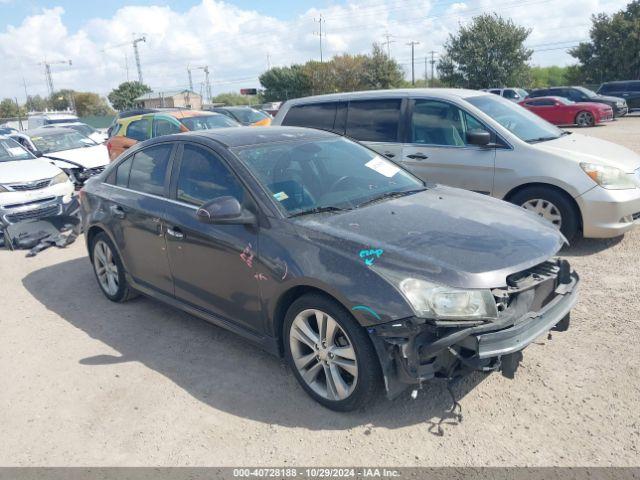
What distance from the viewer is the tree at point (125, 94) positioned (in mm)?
70062

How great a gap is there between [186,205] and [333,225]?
137 centimetres

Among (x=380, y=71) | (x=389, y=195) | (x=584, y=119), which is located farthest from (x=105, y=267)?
(x=380, y=71)

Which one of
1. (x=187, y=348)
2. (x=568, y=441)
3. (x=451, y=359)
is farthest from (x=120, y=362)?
(x=568, y=441)

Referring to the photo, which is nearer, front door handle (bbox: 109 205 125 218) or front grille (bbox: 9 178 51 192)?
front door handle (bbox: 109 205 125 218)

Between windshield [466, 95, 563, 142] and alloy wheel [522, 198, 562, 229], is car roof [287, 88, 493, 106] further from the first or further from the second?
alloy wheel [522, 198, 562, 229]

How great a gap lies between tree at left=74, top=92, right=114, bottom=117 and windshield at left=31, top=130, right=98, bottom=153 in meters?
81.1

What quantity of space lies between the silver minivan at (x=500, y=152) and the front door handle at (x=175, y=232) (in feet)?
10.4

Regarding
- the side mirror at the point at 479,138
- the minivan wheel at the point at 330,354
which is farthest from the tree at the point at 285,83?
the minivan wheel at the point at 330,354

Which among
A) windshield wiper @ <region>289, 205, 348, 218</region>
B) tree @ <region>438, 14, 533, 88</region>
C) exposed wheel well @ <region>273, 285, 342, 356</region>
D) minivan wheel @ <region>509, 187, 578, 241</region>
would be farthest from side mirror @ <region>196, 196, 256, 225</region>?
tree @ <region>438, 14, 533, 88</region>

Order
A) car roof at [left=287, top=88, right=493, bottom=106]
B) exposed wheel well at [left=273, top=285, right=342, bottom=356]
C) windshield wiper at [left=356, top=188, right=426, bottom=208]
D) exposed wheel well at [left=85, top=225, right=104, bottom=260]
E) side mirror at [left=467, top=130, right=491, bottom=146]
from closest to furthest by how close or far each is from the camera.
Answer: exposed wheel well at [left=273, top=285, right=342, bottom=356], windshield wiper at [left=356, top=188, right=426, bottom=208], exposed wheel well at [left=85, top=225, right=104, bottom=260], side mirror at [left=467, top=130, right=491, bottom=146], car roof at [left=287, top=88, right=493, bottom=106]

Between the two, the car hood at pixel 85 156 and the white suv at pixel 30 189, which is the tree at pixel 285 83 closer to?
the car hood at pixel 85 156

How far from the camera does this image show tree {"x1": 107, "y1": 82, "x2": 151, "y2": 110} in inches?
2758

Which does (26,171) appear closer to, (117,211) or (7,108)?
(117,211)

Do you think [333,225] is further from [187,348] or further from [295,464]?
[187,348]
